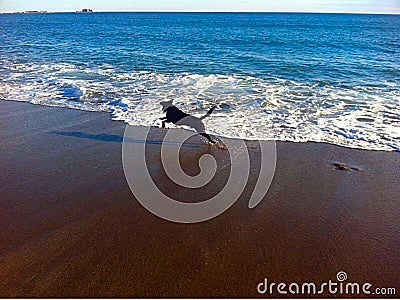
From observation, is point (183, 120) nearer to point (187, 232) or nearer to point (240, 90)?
point (187, 232)

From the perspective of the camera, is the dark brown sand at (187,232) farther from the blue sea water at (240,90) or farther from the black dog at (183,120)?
the blue sea water at (240,90)

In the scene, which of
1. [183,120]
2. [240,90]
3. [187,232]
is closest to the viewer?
[187,232]

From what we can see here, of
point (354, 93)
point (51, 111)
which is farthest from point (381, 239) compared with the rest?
point (354, 93)

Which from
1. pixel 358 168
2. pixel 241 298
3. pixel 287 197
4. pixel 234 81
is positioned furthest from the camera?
pixel 234 81

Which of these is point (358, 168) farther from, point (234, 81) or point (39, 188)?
point (234, 81)

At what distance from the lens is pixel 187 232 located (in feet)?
13.3

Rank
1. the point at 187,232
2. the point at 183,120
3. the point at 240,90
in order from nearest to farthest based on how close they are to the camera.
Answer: the point at 187,232 < the point at 183,120 < the point at 240,90

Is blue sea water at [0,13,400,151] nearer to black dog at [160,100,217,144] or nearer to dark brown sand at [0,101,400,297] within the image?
black dog at [160,100,217,144]

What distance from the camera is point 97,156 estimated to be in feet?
19.8

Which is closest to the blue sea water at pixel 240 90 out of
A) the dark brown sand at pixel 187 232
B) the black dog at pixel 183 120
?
the black dog at pixel 183 120

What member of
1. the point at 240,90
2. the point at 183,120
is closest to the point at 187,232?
the point at 183,120

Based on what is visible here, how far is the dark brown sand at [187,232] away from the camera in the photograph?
10.8ft

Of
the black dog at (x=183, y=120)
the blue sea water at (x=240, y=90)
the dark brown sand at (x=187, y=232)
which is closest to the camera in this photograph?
the dark brown sand at (x=187, y=232)

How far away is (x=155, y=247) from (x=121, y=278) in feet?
1.84
